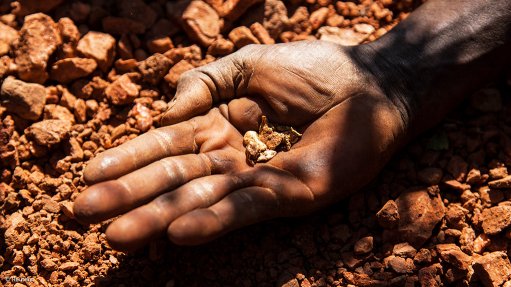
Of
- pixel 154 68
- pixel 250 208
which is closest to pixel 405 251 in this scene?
pixel 250 208

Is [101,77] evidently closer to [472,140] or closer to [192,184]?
[192,184]

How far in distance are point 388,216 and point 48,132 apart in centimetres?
215

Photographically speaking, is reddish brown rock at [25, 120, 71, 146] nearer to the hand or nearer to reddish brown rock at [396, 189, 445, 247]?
the hand

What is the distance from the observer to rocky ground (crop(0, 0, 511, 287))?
2.87 m

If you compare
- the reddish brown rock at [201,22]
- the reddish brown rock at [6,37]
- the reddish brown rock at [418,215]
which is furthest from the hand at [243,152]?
the reddish brown rock at [6,37]

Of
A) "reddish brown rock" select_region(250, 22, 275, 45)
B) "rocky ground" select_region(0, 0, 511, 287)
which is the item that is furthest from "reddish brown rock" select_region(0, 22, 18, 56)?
"reddish brown rock" select_region(250, 22, 275, 45)

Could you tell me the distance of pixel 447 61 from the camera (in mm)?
3164

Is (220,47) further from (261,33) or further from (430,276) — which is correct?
(430,276)

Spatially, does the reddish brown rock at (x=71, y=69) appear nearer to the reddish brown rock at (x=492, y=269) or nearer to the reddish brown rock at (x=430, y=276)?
the reddish brown rock at (x=430, y=276)

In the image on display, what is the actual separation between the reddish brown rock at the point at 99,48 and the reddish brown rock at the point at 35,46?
0.17 m

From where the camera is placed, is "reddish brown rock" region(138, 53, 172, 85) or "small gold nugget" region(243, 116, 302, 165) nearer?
"small gold nugget" region(243, 116, 302, 165)

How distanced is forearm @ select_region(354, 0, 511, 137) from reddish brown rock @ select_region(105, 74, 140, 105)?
4.99 ft

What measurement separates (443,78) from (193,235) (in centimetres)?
189

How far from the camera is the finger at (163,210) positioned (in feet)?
7.75
